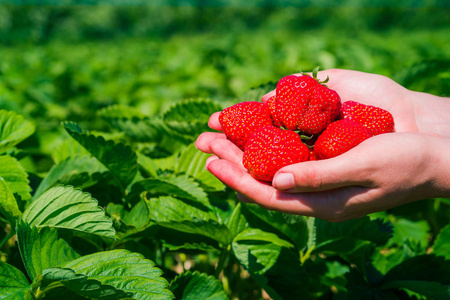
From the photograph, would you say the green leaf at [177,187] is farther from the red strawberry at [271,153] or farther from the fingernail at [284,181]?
the fingernail at [284,181]

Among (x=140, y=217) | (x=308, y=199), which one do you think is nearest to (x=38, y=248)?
(x=140, y=217)

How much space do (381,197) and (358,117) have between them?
1.69 feet

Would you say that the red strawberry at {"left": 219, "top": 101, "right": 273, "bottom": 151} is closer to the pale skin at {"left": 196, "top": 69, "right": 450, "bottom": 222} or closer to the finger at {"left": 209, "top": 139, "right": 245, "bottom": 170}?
the finger at {"left": 209, "top": 139, "right": 245, "bottom": 170}

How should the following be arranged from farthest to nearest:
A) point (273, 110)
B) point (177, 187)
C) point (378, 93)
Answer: point (378, 93) < point (273, 110) < point (177, 187)

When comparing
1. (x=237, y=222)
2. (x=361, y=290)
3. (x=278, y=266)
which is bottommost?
(x=361, y=290)

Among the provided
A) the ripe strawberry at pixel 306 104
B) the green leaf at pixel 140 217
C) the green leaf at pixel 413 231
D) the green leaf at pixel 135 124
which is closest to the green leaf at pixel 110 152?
the green leaf at pixel 140 217

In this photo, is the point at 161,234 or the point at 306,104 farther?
the point at 306,104

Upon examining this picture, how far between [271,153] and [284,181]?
0.24 m

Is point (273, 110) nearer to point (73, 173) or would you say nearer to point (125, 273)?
point (73, 173)

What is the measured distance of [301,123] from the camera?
5.56ft

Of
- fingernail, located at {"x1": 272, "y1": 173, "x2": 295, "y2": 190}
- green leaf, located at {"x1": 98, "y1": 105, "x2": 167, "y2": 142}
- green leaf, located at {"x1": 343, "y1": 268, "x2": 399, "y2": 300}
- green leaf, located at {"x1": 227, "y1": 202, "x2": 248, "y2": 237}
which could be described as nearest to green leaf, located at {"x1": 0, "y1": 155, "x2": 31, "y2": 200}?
green leaf, located at {"x1": 98, "y1": 105, "x2": 167, "y2": 142}

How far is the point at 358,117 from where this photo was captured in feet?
5.55

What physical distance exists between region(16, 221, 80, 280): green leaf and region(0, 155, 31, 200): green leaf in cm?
35

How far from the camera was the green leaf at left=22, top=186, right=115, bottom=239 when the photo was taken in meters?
1.14
